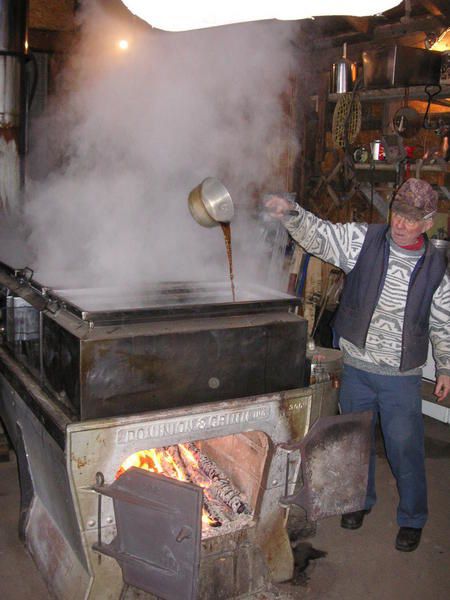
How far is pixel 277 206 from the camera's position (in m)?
2.75

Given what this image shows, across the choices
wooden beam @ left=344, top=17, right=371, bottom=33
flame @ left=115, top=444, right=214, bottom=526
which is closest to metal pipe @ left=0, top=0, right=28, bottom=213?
flame @ left=115, top=444, right=214, bottom=526

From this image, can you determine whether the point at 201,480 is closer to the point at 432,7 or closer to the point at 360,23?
the point at 432,7

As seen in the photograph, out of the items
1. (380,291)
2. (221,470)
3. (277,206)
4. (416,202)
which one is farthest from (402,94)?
(221,470)

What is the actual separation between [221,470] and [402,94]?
14.0ft

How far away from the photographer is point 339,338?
320cm

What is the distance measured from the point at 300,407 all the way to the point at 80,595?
1172mm

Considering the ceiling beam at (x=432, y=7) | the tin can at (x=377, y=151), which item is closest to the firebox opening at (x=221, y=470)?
the tin can at (x=377, y=151)

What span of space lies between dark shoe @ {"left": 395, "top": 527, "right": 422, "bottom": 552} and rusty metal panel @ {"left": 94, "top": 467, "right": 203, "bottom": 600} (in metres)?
1.53

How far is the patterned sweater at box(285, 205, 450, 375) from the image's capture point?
114 inches

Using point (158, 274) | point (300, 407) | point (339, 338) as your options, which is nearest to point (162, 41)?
point (158, 274)

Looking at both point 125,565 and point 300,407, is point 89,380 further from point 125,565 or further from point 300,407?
point 300,407

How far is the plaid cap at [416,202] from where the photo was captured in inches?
111

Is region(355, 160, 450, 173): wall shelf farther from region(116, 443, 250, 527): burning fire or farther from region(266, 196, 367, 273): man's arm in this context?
region(116, 443, 250, 527): burning fire

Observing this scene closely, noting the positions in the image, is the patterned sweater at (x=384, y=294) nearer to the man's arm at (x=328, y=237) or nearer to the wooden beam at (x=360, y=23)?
the man's arm at (x=328, y=237)
